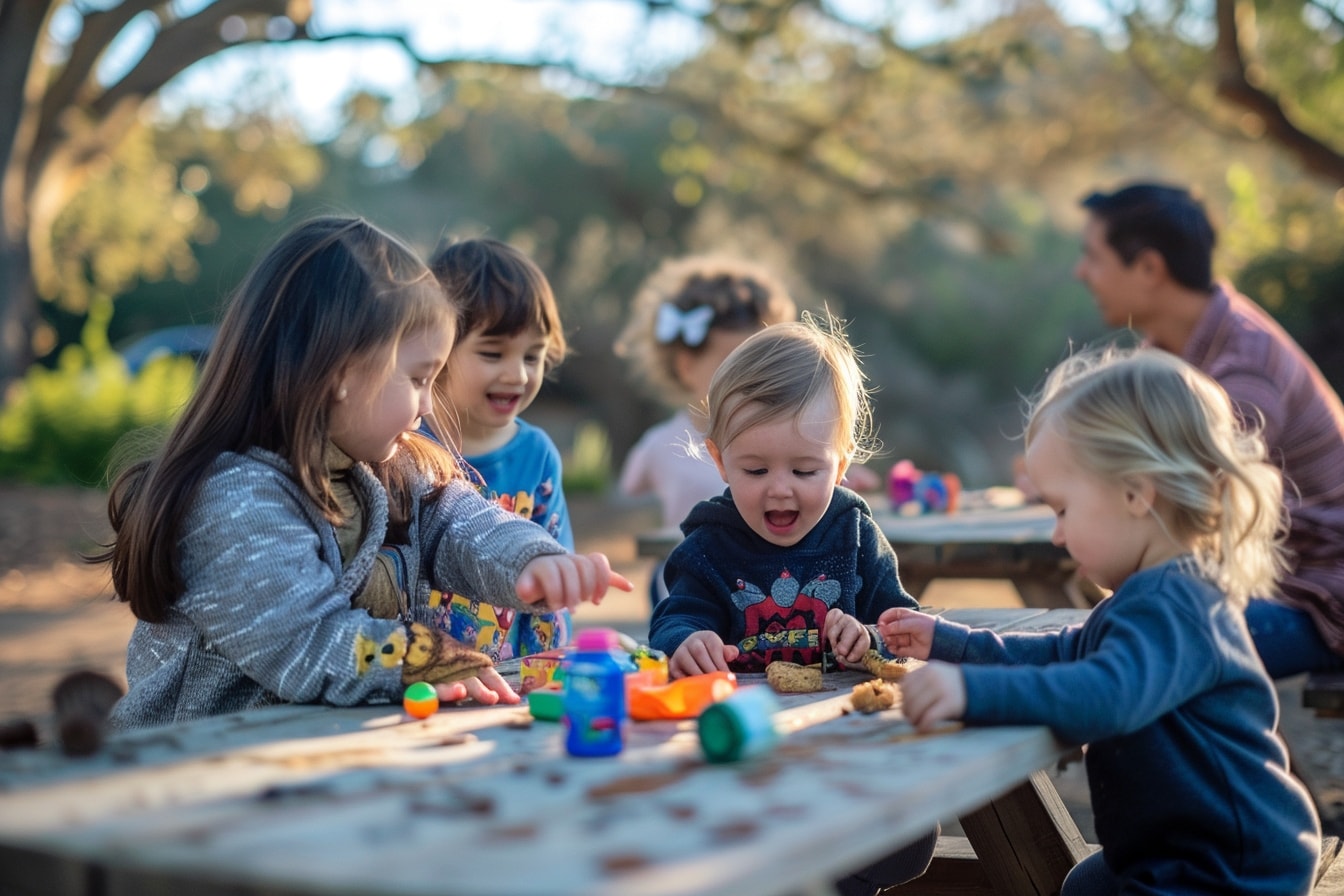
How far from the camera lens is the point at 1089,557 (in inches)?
87.6

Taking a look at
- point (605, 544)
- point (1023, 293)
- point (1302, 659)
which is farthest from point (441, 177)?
point (1302, 659)

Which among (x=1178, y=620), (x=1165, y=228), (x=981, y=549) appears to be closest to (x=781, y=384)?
(x=1178, y=620)

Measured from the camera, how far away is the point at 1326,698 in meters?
3.01

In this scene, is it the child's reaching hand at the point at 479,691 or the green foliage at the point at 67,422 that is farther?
the green foliage at the point at 67,422

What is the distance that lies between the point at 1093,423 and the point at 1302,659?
156 cm

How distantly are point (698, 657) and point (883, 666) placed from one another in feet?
1.10

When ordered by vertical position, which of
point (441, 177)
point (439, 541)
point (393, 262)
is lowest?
point (439, 541)

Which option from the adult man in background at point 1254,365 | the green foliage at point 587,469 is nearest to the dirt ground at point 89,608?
the green foliage at point 587,469

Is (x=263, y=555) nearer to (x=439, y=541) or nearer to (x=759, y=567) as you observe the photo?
(x=439, y=541)

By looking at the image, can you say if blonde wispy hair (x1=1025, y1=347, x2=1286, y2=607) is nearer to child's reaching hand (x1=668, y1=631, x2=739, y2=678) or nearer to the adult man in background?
child's reaching hand (x1=668, y1=631, x2=739, y2=678)

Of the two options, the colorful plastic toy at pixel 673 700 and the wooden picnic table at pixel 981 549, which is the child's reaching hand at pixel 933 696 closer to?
the colorful plastic toy at pixel 673 700

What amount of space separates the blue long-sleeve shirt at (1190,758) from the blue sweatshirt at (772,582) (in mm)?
599

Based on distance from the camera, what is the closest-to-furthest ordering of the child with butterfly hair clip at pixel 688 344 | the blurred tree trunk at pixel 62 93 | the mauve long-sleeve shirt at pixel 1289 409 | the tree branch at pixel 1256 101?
the mauve long-sleeve shirt at pixel 1289 409 → the child with butterfly hair clip at pixel 688 344 → the tree branch at pixel 1256 101 → the blurred tree trunk at pixel 62 93

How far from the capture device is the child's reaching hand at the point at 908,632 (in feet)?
7.89
